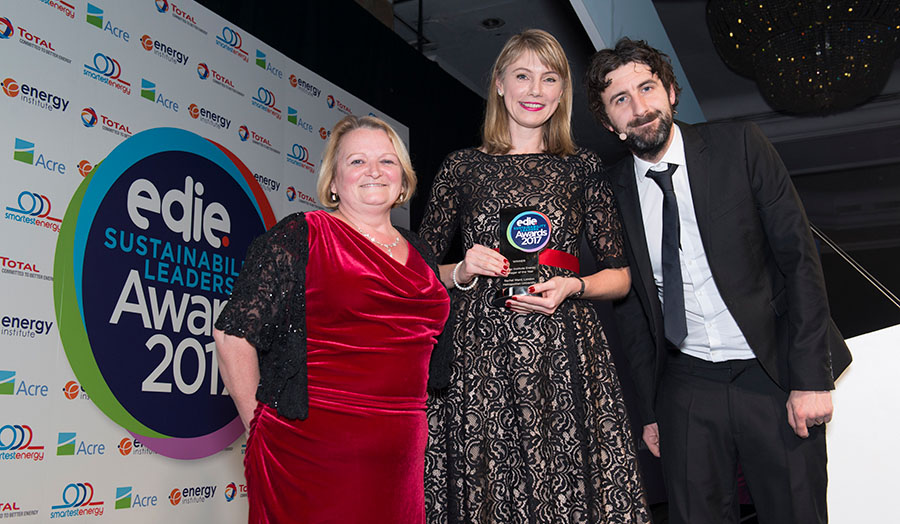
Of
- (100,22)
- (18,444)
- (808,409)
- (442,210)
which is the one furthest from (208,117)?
(808,409)

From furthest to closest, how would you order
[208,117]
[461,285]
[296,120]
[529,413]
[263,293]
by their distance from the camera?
[296,120]
[208,117]
[461,285]
[529,413]
[263,293]

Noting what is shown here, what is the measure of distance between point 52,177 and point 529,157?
192 cm

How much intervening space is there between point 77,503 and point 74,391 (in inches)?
16.8

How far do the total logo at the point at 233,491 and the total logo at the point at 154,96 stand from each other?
6.18ft

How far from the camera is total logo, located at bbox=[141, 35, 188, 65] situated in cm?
335

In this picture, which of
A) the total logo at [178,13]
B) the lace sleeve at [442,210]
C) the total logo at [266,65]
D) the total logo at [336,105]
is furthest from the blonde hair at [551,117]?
the total logo at [336,105]

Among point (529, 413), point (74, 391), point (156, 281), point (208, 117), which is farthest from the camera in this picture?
point (208, 117)

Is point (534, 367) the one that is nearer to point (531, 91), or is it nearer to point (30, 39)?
point (531, 91)

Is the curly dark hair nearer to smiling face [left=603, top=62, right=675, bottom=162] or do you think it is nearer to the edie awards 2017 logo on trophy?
smiling face [left=603, top=62, right=675, bottom=162]

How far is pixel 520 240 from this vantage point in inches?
75.2

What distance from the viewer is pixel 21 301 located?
2.65 metres

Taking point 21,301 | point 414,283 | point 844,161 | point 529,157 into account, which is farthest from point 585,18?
point 844,161

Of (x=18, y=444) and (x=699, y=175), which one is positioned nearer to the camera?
(x=699, y=175)

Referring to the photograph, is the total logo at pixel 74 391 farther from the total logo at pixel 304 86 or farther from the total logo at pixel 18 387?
the total logo at pixel 304 86
